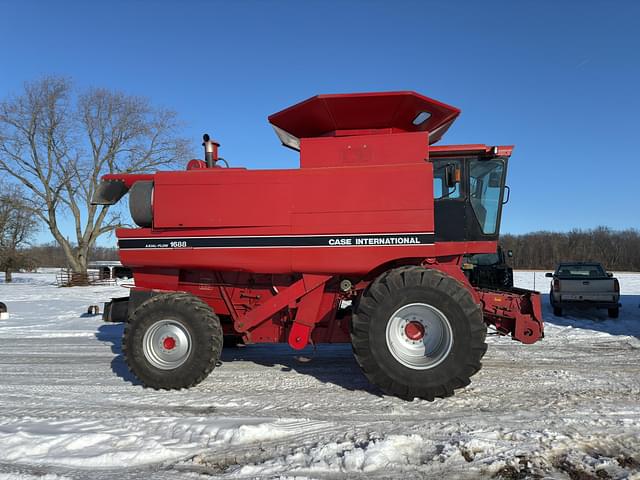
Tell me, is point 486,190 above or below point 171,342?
above

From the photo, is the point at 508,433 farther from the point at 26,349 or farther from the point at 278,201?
the point at 26,349

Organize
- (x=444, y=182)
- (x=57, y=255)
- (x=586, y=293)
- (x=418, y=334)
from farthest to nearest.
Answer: (x=57, y=255) → (x=586, y=293) → (x=444, y=182) → (x=418, y=334)

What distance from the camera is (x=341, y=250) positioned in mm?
4676

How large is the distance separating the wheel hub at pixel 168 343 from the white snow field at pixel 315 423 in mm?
384

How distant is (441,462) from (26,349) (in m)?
7.49

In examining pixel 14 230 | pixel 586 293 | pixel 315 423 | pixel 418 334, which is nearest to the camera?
pixel 315 423

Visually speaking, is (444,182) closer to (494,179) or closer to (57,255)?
(494,179)

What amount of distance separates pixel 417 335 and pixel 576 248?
286 feet

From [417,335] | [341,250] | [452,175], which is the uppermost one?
[452,175]

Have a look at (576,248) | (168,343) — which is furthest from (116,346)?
(576,248)

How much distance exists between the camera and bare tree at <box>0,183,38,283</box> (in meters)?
28.8

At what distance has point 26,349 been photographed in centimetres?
737

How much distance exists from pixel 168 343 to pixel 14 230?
123ft

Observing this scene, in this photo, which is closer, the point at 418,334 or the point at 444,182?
the point at 418,334
